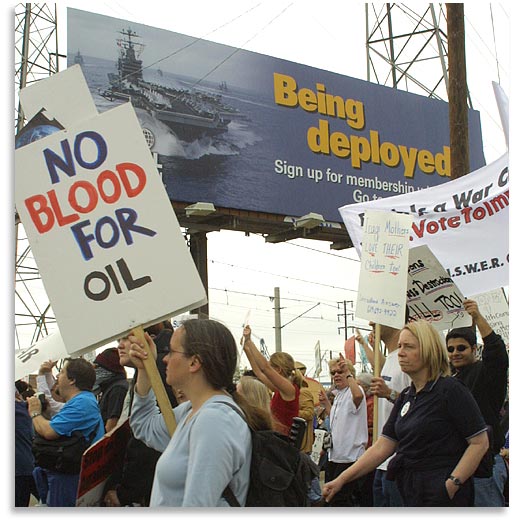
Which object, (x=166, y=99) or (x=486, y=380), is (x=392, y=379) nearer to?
(x=486, y=380)

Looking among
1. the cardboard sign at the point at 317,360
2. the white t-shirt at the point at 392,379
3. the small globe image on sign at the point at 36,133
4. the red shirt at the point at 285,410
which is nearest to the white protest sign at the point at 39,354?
the red shirt at the point at 285,410

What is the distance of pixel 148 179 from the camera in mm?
3846

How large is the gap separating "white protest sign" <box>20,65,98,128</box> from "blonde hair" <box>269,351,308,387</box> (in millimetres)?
2846

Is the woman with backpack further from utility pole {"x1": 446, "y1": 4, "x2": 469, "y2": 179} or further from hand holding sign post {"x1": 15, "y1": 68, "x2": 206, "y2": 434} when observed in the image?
utility pole {"x1": 446, "y1": 4, "x2": 469, "y2": 179}

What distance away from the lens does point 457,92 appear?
841cm

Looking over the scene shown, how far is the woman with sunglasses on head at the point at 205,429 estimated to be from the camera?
2938 millimetres

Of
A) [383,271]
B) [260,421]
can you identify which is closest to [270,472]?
[260,421]

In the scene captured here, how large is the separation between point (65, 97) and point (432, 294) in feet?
12.3

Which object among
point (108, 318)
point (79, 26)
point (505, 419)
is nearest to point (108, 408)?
point (108, 318)

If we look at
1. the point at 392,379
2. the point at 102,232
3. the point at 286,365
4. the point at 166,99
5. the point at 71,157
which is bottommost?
the point at 392,379

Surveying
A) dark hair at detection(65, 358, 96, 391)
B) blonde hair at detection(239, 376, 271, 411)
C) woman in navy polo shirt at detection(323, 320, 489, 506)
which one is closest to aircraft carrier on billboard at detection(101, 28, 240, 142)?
dark hair at detection(65, 358, 96, 391)

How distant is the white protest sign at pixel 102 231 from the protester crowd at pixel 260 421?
0.65 ft

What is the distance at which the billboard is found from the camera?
664 inches

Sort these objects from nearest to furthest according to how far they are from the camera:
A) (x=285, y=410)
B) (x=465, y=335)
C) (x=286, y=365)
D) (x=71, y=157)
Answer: (x=71, y=157)
(x=465, y=335)
(x=285, y=410)
(x=286, y=365)
